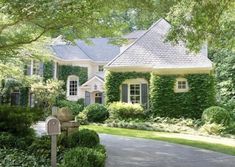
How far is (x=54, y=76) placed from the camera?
3206 centimetres

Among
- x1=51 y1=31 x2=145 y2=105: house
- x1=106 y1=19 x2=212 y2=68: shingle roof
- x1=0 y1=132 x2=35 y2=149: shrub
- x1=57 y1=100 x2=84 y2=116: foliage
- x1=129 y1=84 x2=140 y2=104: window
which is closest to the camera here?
x1=0 y1=132 x2=35 y2=149: shrub

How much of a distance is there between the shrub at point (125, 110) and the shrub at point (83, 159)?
1465 centimetres

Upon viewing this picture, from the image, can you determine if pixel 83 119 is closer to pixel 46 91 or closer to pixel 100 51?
pixel 46 91

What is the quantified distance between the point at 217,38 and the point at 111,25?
287 centimetres

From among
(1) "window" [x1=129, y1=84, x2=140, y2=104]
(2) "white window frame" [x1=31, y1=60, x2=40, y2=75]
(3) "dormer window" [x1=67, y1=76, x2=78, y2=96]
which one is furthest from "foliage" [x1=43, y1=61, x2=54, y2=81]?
(1) "window" [x1=129, y1=84, x2=140, y2=104]

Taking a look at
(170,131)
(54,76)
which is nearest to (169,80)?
(170,131)

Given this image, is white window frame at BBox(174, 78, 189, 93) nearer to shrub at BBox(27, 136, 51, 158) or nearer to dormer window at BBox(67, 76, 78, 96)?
dormer window at BBox(67, 76, 78, 96)

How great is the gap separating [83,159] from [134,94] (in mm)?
17283

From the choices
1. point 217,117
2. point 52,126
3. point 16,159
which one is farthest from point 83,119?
point 52,126

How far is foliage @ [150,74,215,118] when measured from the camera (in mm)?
23141

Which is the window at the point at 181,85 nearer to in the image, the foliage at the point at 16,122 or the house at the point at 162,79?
the house at the point at 162,79

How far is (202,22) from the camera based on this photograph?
921 centimetres

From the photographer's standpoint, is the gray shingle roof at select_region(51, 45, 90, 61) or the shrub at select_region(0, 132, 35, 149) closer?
the shrub at select_region(0, 132, 35, 149)

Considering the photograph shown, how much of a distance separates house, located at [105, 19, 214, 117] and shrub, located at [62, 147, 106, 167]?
51.7 feet
